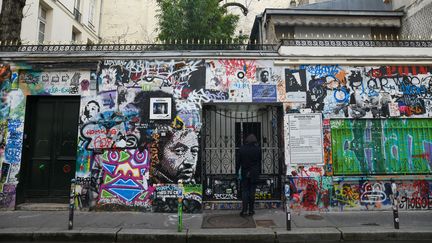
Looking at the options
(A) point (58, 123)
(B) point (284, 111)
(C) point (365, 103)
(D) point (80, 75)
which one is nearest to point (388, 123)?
(C) point (365, 103)

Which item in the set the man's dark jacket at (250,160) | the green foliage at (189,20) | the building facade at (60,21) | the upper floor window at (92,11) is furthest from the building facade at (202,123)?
the upper floor window at (92,11)

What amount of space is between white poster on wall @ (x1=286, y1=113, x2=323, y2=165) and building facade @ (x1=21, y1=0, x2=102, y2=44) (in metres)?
12.1

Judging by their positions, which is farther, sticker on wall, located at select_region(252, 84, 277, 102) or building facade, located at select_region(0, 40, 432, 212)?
sticker on wall, located at select_region(252, 84, 277, 102)

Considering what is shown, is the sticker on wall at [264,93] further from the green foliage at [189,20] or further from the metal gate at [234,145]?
the green foliage at [189,20]

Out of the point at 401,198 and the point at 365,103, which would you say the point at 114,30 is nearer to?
the point at 365,103

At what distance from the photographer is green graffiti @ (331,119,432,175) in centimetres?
750

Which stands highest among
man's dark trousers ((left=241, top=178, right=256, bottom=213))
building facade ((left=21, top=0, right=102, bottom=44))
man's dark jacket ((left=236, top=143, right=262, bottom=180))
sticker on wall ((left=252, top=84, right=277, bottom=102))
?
building facade ((left=21, top=0, right=102, bottom=44))

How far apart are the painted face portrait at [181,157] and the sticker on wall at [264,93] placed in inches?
70.6

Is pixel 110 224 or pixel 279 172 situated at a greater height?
pixel 279 172

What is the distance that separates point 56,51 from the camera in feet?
25.6

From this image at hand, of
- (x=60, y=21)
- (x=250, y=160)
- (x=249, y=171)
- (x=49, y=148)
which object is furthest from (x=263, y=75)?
(x=60, y=21)

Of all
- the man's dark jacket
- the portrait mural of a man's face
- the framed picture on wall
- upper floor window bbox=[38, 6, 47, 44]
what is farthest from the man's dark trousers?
upper floor window bbox=[38, 6, 47, 44]

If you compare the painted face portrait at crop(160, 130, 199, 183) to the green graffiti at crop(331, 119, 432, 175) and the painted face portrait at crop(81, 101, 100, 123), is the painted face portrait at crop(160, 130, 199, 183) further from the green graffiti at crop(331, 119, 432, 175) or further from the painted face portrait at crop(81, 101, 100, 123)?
the green graffiti at crop(331, 119, 432, 175)

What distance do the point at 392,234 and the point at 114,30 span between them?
22956mm
